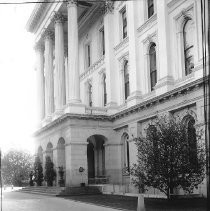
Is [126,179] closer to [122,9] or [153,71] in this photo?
[153,71]

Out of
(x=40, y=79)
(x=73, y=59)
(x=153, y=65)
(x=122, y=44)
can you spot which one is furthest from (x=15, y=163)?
(x=153, y=65)

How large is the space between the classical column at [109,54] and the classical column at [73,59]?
288 cm

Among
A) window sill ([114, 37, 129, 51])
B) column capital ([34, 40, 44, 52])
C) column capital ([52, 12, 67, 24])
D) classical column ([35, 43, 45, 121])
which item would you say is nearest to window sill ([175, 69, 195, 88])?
window sill ([114, 37, 129, 51])

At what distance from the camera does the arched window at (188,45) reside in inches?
1102

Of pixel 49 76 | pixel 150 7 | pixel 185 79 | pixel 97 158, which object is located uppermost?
pixel 150 7

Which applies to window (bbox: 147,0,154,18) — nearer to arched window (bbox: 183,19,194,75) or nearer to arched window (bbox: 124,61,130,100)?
arched window (bbox: 183,19,194,75)

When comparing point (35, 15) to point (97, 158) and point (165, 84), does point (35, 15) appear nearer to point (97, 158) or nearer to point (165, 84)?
point (97, 158)

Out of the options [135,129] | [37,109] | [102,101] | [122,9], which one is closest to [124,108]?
[135,129]

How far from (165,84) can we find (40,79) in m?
23.9

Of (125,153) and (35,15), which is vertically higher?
(35,15)

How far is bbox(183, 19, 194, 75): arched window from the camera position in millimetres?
28000

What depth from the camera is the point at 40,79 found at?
49625 millimetres

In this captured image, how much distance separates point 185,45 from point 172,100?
3992mm

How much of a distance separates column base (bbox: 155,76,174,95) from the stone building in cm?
7
